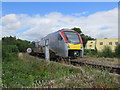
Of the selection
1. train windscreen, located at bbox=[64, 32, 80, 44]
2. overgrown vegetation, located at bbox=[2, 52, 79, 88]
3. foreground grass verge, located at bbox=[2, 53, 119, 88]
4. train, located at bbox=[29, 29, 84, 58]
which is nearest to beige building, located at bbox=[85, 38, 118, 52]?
train windscreen, located at bbox=[64, 32, 80, 44]

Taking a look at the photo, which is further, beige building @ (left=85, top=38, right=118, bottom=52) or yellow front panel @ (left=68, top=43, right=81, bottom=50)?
beige building @ (left=85, top=38, right=118, bottom=52)

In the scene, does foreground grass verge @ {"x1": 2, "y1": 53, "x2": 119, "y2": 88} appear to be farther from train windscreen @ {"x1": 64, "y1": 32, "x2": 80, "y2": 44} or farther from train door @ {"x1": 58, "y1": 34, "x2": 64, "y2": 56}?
train windscreen @ {"x1": 64, "y1": 32, "x2": 80, "y2": 44}

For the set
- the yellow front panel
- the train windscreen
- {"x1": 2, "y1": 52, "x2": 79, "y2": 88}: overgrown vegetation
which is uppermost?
the train windscreen

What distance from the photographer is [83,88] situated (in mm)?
3375

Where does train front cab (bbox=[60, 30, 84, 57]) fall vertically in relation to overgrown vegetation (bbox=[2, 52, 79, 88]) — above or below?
above

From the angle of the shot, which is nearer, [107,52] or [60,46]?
[60,46]

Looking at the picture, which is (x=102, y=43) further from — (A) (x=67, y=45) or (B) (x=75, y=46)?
(A) (x=67, y=45)

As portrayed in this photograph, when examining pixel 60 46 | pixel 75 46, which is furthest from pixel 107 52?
pixel 60 46

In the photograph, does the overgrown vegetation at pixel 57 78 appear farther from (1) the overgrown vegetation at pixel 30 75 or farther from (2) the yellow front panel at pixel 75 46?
(2) the yellow front panel at pixel 75 46

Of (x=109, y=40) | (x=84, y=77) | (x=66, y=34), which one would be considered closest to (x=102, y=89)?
(x=84, y=77)

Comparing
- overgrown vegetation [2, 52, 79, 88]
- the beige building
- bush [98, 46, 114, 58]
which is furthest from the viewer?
the beige building

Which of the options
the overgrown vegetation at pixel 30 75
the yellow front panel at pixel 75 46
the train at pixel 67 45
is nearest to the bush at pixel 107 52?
the train at pixel 67 45

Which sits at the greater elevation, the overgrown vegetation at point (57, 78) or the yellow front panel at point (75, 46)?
the yellow front panel at point (75, 46)

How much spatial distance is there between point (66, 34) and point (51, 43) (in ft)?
8.11
